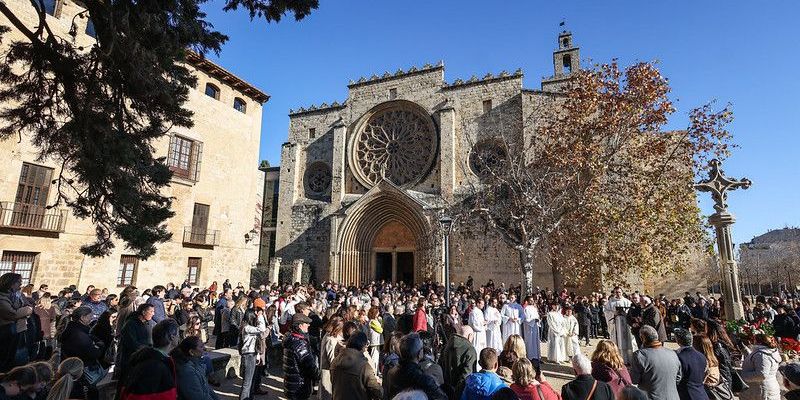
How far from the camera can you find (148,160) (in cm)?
535

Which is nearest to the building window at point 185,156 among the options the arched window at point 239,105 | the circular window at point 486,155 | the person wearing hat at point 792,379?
the arched window at point 239,105

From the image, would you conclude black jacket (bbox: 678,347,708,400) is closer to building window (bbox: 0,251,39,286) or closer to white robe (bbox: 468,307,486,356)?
white robe (bbox: 468,307,486,356)

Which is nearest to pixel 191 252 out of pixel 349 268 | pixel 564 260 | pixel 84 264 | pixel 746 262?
pixel 84 264

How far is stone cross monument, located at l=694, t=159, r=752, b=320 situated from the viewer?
7977 millimetres

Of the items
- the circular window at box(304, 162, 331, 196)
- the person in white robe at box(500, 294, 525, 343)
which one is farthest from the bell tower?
the person in white robe at box(500, 294, 525, 343)

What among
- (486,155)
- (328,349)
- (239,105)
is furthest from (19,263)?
(486,155)

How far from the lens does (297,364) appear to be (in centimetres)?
493

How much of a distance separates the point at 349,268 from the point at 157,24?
17479 millimetres

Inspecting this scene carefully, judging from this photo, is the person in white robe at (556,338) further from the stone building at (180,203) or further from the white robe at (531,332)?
the stone building at (180,203)

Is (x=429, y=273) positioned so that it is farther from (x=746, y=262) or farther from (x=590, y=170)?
(x=746, y=262)

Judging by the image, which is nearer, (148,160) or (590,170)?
(148,160)

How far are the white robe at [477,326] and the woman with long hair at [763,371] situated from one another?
15.1 feet

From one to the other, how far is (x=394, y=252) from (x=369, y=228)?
6.34 ft

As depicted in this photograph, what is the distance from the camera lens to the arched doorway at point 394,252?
21.8m
